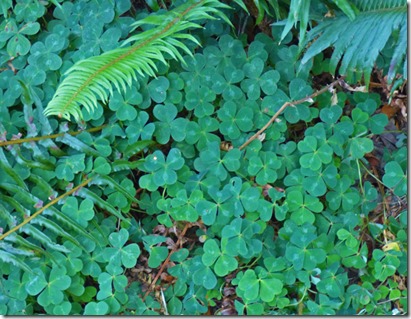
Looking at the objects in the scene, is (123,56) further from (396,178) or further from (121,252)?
(396,178)

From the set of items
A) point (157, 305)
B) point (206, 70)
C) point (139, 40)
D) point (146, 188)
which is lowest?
point (157, 305)

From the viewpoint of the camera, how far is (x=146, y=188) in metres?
2.48

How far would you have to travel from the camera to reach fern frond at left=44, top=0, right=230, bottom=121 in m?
2.19

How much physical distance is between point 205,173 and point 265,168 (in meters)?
0.27

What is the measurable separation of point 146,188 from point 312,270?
820mm

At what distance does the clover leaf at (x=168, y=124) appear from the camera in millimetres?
2498

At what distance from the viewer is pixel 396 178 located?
2.45 m

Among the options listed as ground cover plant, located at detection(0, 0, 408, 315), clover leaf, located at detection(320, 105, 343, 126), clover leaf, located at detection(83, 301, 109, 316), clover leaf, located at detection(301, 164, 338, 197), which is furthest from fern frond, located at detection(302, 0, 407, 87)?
clover leaf, located at detection(83, 301, 109, 316)

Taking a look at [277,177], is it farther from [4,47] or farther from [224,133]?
[4,47]

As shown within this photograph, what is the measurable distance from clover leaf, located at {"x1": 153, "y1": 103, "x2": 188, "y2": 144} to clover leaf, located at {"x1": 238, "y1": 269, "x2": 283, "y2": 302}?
69 cm

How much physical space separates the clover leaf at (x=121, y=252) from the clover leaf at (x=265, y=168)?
2.03 ft

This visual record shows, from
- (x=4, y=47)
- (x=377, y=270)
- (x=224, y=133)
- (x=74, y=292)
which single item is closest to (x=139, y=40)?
(x=224, y=133)

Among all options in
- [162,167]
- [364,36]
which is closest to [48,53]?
[162,167]

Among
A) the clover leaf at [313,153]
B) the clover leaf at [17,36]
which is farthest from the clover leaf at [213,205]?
the clover leaf at [17,36]
